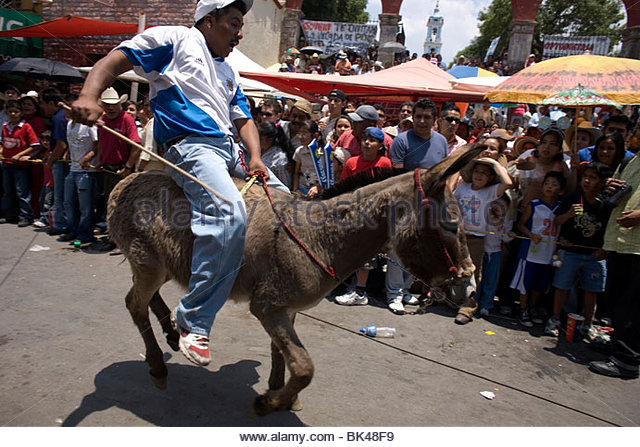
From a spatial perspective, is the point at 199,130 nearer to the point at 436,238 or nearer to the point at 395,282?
the point at 436,238

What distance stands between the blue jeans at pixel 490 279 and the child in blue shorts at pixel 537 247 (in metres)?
0.25

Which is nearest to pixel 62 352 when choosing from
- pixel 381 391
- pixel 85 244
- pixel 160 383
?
pixel 160 383

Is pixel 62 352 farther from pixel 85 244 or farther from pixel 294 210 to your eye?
pixel 85 244

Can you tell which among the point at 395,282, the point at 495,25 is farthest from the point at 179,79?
the point at 495,25

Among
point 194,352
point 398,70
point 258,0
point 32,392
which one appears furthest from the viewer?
point 258,0

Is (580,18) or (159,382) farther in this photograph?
(580,18)

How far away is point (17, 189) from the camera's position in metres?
8.99

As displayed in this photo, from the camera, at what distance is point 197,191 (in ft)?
9.71

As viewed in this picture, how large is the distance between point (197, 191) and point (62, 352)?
2.26 metres

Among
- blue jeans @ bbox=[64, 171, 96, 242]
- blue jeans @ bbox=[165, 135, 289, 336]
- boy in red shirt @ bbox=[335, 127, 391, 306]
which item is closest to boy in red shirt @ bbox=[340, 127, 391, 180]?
boy in red shirt @ bbox=[335, 127, 391, 306]

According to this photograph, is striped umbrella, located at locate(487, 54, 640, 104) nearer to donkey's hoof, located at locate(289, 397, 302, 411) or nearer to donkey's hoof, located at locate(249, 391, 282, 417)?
donkey's hoof, located at locate(289, 397, 302, 411)

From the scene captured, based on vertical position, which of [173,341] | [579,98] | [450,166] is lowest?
[173,341]

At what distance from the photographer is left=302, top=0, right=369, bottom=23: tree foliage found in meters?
36.3

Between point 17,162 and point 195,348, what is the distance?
8.24m
